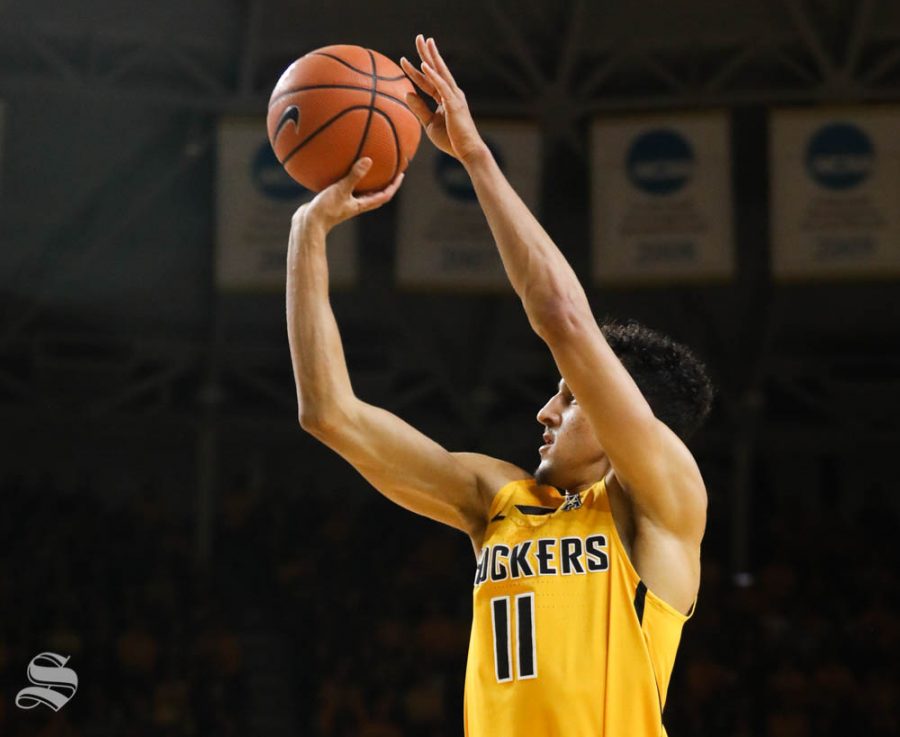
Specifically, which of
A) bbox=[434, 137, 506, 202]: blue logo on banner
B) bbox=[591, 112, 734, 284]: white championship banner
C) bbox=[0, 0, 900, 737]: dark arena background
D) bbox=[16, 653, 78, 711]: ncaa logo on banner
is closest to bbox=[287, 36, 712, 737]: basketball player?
bbox=[16, 653, 78, 711]: ncaa logo on banner

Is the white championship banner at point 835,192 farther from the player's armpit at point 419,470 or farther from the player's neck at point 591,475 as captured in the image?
the player's armpit at point 419,470

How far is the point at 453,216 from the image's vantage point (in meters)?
11.4

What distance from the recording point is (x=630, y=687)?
2.60m

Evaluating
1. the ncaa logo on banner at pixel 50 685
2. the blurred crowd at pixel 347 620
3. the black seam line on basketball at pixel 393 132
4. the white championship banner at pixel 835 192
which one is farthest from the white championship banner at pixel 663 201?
the black seam line on basketball at pixel 393 132

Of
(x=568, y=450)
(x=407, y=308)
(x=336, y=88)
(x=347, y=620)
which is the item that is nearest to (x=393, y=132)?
(x=336, y=88)

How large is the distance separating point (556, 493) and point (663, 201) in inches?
333

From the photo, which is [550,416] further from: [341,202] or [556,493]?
[341,202]

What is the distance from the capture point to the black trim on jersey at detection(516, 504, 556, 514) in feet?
9.35

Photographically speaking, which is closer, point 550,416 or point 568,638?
point 568,638

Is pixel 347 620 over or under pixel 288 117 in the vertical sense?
under

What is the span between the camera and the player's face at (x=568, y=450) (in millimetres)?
Answer: 2914

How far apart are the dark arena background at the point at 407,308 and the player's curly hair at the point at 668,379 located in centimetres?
757

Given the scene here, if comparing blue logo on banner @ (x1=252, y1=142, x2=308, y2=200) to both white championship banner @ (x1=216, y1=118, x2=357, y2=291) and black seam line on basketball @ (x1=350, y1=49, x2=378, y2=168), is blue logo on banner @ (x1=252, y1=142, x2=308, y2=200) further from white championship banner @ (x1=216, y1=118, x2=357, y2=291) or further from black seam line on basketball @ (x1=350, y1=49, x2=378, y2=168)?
black seam line on basketball @ (x1=350, y1=49, x2=378, y2=168)

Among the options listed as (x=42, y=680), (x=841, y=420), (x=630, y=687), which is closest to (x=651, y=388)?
(x=630, y=687)
